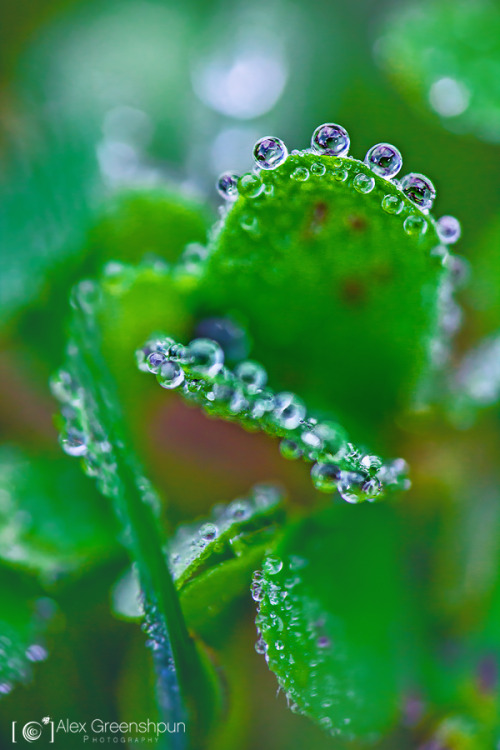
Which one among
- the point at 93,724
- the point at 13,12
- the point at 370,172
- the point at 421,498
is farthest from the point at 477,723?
the point at 13,12

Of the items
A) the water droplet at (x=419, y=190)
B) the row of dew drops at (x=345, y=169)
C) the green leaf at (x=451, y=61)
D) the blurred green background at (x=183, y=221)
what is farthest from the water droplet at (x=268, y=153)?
the green leaf at (x=451, y=61)

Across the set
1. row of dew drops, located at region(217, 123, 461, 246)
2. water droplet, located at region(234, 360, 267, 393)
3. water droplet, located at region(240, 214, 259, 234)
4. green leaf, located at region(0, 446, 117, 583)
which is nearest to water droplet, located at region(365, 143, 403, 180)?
row of dew drops, located at region(217, 123, 461, 246)

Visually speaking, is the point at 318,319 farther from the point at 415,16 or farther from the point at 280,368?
the point at 415,16

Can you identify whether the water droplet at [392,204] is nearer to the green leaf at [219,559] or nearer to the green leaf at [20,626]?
the green leaf at [219,559]

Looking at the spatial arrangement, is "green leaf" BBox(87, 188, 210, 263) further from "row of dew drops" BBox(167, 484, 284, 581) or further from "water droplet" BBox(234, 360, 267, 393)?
"row of dew drops" BBox(167, 484, 284, 581)

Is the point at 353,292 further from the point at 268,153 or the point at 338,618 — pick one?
the point at 338,618

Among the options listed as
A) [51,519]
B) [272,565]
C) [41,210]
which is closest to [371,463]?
[272,565]

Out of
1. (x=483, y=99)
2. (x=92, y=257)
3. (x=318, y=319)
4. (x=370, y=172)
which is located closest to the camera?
(x=370, y=172)

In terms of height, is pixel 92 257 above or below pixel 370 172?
above
